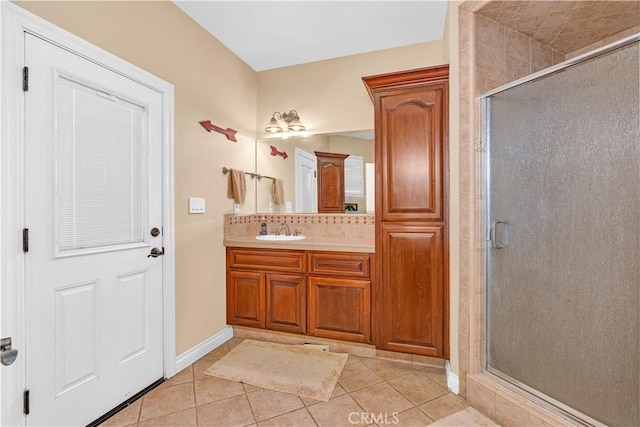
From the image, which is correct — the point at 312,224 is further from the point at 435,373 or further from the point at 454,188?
the point at 435,373

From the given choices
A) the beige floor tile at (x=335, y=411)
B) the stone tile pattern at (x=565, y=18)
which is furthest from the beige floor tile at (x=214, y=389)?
the stone tile pattern at (x=565, y=18)

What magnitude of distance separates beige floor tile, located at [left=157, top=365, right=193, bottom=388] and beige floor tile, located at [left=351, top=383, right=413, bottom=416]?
44.0 inches

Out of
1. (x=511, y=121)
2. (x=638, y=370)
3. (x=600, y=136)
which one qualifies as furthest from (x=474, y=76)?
(x=638, y=370)

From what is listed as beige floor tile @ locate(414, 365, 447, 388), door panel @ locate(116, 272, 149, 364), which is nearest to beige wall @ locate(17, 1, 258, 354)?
door panel @ locate(116, 272, 149, 364)

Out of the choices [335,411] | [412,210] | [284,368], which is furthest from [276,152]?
[335,411]

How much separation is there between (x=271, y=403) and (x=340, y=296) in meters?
0.89

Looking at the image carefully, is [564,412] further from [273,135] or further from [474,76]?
[273,135]

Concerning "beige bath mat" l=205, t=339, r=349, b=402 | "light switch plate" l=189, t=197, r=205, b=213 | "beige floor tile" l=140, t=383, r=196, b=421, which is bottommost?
"beige floor tile" l=140, t=383, r=196, b=421

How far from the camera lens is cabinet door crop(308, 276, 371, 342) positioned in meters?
2.41

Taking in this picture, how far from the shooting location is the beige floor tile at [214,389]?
1.90 meters

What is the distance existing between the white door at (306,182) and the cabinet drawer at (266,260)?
2.09ft

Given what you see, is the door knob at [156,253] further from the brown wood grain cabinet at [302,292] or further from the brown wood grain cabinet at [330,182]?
the brown wood grain cabinet at [330,182]

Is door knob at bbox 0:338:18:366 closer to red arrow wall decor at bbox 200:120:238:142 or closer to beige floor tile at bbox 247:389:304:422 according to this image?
beige floor tile at bbox 247:389:304:422

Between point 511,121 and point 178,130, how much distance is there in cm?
212
